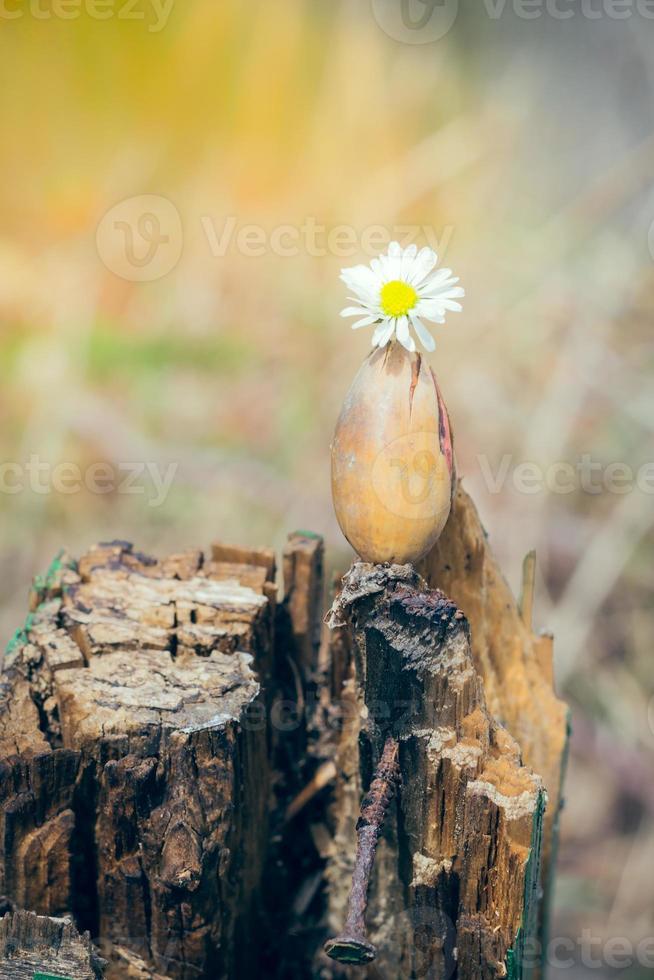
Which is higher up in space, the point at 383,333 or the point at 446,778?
the point at 383,333

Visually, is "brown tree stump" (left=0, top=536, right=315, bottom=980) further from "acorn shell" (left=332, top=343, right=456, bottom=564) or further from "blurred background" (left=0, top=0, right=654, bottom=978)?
"blurred background" (left=0, top=0, right=654, bottom=978)

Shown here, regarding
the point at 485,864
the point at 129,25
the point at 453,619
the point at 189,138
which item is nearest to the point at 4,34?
A: the point at 129,25

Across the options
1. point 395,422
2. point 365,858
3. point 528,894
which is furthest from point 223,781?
point 395,422

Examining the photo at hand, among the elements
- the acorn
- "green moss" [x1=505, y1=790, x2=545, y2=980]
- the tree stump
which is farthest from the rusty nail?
the acorn

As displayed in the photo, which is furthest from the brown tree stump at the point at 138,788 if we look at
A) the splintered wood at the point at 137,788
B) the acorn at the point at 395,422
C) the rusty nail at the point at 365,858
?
the acorn at the point at 395,422

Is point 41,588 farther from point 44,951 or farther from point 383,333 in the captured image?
point 383,333

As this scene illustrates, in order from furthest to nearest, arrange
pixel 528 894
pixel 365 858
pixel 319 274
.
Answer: pixel 319 274 → pixel 528 894 → pixel 365 858

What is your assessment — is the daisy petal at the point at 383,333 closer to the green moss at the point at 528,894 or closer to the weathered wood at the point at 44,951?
the green moss at the point at 528,894

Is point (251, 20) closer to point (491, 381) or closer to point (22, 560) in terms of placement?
point (491, 381)
